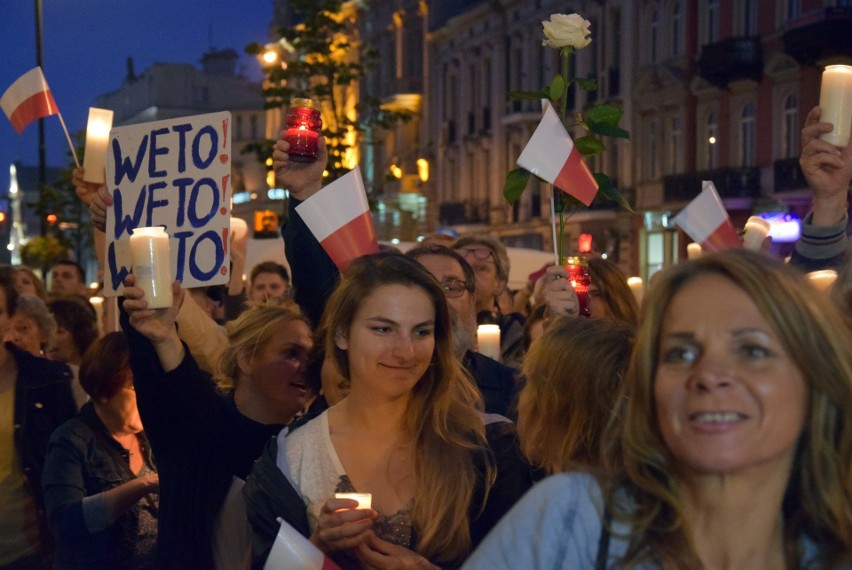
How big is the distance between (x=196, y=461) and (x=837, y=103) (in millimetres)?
2319

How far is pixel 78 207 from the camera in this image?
4175cm

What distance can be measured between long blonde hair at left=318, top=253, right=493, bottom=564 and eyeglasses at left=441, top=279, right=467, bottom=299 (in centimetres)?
155

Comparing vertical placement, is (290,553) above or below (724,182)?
below

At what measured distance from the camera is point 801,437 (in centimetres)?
263

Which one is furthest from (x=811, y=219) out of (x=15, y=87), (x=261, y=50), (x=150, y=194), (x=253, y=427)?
(x=261, y=50)

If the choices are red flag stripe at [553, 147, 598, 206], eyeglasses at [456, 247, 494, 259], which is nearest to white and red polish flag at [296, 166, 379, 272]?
red flag stripe at [553, 147, 598, 206]

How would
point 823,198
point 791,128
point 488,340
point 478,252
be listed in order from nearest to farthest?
point 823,198 < point 488,340 < point 478,252 < point 791,128

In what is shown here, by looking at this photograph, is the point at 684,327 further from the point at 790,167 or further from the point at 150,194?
the point at 790,167

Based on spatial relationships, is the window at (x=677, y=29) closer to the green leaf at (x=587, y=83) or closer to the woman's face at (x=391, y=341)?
the green leaf at (x=587, y=83)

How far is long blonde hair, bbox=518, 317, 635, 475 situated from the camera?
3518mm

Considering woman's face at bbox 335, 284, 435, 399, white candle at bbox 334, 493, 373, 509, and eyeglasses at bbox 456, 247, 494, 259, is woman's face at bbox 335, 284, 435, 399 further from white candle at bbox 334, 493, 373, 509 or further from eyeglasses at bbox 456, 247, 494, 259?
eyeglasses at bbox 456, 247, 494, 259

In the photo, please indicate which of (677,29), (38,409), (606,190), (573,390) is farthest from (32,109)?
(677,29)

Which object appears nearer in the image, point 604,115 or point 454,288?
point 604,115

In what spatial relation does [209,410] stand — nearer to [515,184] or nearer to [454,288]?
[515,184]
